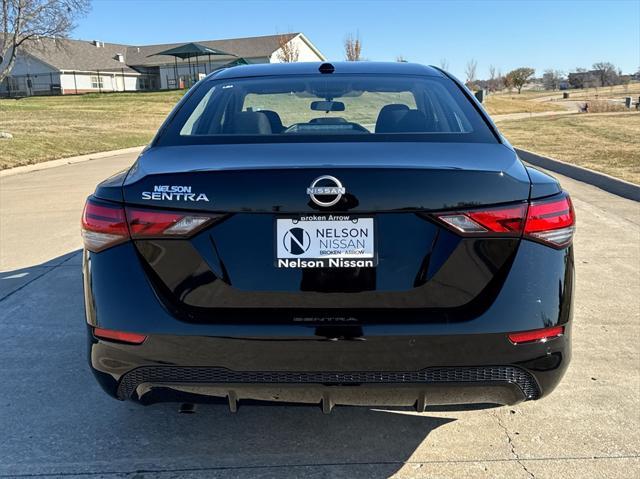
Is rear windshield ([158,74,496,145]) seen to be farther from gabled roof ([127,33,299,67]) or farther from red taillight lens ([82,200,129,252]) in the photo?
gabled roof ([127,33,299,67])

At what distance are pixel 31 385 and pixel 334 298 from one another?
2.07 metres

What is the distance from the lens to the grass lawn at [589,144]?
1210 centimetres

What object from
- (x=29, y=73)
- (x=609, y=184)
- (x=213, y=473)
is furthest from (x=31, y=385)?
(x=29, y=73)

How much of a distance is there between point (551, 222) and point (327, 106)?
176cm

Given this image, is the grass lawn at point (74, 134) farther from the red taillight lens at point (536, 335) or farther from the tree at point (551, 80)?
the tree at point (551, 80)

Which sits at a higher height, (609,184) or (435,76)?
(435,76)

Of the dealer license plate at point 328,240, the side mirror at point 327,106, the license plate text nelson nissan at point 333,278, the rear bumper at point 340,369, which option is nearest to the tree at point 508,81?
the side mirror at point 327,106

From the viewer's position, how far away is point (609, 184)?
9688 mm

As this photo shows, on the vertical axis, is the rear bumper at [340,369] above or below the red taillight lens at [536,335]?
below

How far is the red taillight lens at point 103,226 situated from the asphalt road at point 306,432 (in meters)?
1.02

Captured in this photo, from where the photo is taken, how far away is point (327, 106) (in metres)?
3.52

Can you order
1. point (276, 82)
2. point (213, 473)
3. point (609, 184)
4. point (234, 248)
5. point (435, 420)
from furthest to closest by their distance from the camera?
point (609, 184) < point (276, 82) < point (435, 420) < point (213, 473) < point (234, 248)

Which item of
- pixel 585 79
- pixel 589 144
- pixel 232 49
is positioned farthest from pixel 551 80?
pixel 589 144

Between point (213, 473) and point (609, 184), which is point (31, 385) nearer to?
point (213, 473)
